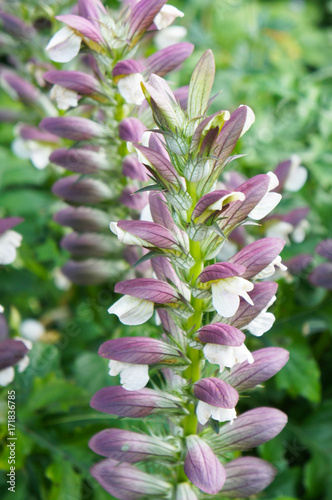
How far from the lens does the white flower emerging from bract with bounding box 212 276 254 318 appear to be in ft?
2.21

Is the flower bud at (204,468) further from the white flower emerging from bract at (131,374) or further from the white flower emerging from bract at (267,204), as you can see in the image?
the white flower emerging from bract at (267,204)

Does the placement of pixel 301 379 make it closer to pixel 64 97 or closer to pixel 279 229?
pixel 279 229

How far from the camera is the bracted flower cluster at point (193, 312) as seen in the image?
690 millimetres

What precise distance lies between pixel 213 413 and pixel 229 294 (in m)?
0.16

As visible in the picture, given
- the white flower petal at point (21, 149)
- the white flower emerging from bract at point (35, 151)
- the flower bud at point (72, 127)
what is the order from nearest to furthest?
the flower bud at point (72, 127)
the white flower emerging from bract at point (35, 151)
the white flower petal at point (21, 149)

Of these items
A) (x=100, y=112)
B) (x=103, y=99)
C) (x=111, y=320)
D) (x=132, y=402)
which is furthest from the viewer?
(x=111, y=320)

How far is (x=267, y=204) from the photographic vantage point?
736 millimetres

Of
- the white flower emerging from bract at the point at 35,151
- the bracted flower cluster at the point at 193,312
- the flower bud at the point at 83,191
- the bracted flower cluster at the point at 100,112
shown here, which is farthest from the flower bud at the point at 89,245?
the bracted flower cluster at the point at 193,312

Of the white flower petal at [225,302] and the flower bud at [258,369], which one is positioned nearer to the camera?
the white flower petal at [225,302]

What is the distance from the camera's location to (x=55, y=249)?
154 centimetres

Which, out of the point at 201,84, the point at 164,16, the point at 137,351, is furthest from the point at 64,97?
the point at 137,351

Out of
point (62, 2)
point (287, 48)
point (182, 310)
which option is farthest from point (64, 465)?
point (287, 48)

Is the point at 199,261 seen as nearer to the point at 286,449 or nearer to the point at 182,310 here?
the point at 182,310

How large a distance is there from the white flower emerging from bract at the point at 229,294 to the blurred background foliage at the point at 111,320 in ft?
1.60
